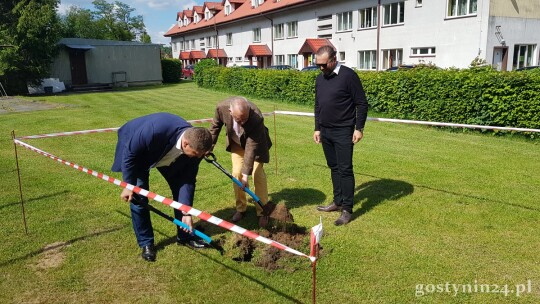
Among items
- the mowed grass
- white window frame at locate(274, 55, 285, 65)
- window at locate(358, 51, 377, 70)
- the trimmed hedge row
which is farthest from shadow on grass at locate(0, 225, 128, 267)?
white window frame at locate(274, 55, 285, 65)

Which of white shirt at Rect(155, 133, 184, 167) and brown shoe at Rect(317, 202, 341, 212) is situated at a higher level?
white shirt at Rect(155, 133, 184, 167)

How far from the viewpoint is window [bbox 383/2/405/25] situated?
25248 mm

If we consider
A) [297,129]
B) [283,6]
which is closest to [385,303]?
[297,129]

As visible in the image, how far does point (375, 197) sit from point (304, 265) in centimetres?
237

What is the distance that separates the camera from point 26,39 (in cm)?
2502

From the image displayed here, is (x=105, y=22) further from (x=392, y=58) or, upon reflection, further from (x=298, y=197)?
(x=298, y=197)

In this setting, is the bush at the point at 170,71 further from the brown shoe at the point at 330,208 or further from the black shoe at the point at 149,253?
the black shoe at the point at 149,253

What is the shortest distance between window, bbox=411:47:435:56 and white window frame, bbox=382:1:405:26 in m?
2.00

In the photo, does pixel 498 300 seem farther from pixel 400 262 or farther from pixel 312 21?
pixel 312 21

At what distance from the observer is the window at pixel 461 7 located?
21.4 m

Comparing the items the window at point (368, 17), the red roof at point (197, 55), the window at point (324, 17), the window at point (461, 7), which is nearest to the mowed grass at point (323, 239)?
the window at point (461, 7)

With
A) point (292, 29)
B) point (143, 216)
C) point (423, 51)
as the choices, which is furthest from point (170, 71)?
point (143, 216)

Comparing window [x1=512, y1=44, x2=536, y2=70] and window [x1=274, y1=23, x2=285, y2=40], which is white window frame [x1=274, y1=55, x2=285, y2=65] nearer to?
window [x1=274, y1=23, x2=285, y2=40]

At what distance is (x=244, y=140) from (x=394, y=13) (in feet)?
78.3
